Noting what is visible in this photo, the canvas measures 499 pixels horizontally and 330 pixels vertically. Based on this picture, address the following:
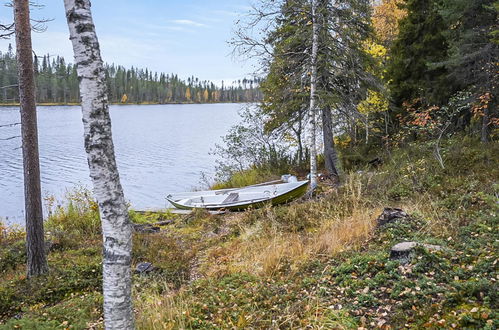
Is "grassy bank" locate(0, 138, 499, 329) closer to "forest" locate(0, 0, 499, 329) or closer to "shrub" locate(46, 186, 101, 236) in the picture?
"forest" locate(0, 0, 499, 329)

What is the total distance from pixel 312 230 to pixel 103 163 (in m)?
5.11

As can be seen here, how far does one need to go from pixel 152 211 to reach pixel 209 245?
5.22 meters

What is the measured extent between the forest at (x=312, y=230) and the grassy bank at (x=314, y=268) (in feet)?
0.08

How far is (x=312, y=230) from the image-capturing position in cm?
716

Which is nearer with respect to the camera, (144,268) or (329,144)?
(144,268)

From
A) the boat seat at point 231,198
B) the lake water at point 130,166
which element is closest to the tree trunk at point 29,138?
the lake water at point 130,166

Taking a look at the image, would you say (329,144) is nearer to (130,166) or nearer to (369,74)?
(369,74)

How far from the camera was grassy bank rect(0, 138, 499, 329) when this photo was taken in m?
3.59

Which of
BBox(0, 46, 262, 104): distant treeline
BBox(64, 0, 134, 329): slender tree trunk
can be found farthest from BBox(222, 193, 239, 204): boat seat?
BBox(0, 46, 262, 104): distant treeline

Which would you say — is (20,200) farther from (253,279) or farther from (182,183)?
(253,279)

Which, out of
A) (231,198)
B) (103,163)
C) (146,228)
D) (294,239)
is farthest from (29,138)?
(231,198)

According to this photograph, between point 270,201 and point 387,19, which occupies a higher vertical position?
point 387,19

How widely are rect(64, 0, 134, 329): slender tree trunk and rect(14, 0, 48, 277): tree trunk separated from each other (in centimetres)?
413

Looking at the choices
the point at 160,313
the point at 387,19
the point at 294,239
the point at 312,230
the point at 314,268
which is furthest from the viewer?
the point at 387,19
